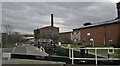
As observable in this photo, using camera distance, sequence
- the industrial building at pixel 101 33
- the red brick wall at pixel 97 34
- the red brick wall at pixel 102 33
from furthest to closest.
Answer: the red brick wall at pixel 97 34, the red brick wall at pixel 102 33, the industrial building at pixel 101 33

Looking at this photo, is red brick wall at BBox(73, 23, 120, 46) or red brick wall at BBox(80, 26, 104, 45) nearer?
red brick wall at BBox(73, 23, 120, 46)

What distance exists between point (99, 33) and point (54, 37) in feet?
50.4

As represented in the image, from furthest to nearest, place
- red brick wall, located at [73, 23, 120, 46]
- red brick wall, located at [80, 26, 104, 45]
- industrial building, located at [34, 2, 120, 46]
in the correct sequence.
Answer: red brick wall, located at [80, 26, 104, 45]
red brick wall, located at [73, 23, 120, 46]
industrial building, located at [34, 2, 120, 46]

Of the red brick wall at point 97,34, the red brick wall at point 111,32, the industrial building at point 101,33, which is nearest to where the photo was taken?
the industrial building at point 101,33

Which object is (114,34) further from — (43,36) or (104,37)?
(43,36)

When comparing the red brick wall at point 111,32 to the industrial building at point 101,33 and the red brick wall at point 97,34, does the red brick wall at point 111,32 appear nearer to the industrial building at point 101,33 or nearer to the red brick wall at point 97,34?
the industrial building at point 101,33

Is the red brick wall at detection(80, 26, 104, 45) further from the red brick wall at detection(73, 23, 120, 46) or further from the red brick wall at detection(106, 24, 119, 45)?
the red brick wall at detection(106, 24, 119, 45)

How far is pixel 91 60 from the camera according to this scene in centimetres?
1464

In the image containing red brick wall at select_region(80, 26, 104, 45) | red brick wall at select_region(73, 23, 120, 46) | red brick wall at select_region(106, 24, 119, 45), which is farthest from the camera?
red brick wall at select_region(80, 26, 104, 45)

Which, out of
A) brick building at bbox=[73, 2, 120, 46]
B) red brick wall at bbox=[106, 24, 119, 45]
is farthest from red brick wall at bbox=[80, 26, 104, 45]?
red brick wall at bbox=[106, 24, 119, 45]

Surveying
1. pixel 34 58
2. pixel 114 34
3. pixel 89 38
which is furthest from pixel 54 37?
pixel 34 58

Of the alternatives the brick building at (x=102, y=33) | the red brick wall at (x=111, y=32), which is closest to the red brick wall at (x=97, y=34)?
the brick building at (x=102, y=33)

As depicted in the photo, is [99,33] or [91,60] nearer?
[91,60]

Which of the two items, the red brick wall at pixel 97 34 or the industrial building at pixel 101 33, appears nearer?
the industrial building at pixel 101 33
